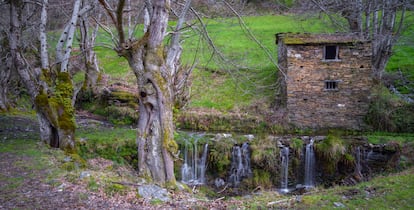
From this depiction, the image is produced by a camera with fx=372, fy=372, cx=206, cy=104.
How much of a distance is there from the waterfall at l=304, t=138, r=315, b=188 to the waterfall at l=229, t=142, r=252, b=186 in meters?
2.19

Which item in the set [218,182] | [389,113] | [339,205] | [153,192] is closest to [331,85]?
[389,113]

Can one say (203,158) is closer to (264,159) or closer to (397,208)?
(264,159)

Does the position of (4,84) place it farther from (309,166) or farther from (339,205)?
(339,205)

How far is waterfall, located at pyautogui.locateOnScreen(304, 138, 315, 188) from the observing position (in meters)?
14.0

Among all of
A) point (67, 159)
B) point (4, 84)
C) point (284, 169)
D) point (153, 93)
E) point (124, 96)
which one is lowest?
point (284, 169)

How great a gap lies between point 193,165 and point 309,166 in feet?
14.6

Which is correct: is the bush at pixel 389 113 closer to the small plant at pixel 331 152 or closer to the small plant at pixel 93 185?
the small plant at pixel 331 152

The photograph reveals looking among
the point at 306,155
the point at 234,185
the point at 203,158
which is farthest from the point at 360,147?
the point at 203,158

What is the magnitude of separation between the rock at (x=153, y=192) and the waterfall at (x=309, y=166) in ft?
26.5

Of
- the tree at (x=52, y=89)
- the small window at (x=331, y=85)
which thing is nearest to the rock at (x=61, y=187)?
the tree at (x=52, y=89)

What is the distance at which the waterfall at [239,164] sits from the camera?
14.0 meters

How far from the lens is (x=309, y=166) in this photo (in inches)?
560

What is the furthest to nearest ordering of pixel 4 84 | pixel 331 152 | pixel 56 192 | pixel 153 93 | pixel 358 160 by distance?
pixel 4 84 < pixel 358 160 < pixel 331 152 < pixel 153 93 < pixel 56 192

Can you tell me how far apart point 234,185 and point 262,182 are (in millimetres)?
1040
